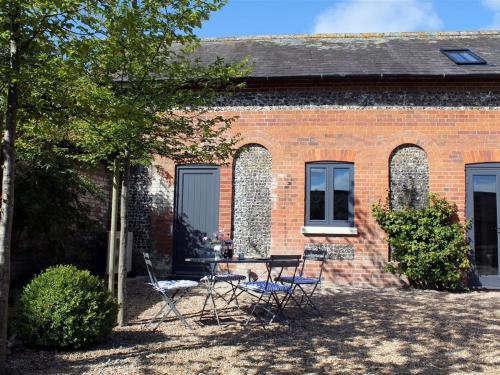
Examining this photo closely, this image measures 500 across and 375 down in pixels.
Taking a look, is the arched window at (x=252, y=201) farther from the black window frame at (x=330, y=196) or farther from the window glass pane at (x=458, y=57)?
the window glass pane at (x=458, y=57)

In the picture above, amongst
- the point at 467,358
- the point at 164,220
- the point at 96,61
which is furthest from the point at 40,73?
the point at 164,220

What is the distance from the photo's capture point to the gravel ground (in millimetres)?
4340

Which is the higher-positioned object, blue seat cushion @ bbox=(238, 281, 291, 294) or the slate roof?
the slate roof

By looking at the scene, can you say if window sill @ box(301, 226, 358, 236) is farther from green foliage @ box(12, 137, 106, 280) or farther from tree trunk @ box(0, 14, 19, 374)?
tree trunk @ box(0, 14, 19, 374)

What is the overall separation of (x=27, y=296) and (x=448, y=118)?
862cm

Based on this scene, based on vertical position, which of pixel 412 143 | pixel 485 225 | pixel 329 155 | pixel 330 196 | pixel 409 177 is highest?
pixel 412 143

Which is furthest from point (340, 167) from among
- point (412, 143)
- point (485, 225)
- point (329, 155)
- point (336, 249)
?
point (485, 225)

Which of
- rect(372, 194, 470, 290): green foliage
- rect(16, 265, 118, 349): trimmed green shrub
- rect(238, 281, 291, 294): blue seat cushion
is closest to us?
rect(16, 265, 118, 349): trimmed green shrub

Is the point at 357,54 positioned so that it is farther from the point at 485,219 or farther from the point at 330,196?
the point at 485,219

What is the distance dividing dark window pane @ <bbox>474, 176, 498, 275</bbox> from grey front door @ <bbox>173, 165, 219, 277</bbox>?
213 inches

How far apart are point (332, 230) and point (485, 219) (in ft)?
10.3

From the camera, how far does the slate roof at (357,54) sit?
1019 centimetres

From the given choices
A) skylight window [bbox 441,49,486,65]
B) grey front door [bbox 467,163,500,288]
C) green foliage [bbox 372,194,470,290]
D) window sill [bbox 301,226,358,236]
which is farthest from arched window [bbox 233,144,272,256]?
skylight window [bbox 441,49,486,65]

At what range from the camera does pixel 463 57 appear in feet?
36.3
